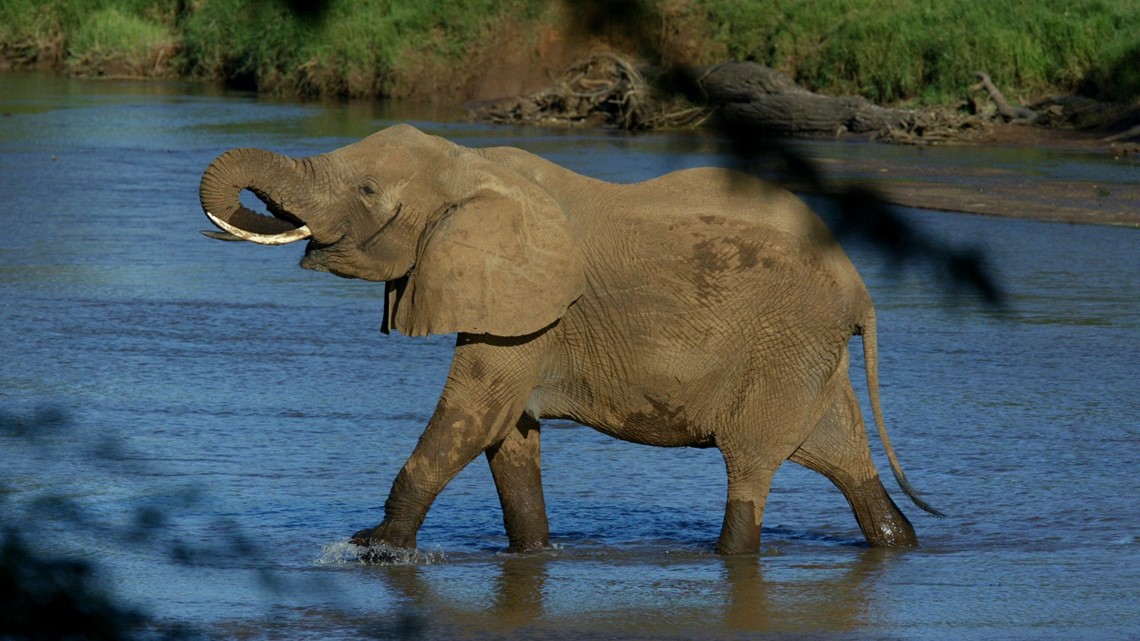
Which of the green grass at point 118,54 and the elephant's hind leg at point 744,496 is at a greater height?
the elephant's hind leg at point 744,496

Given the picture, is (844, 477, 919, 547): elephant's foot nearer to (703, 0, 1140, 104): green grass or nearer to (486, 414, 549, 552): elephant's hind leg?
(486, 414, 549, 552): elephant's hind leg

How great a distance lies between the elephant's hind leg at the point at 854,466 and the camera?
6.27m

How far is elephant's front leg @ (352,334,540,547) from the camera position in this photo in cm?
590

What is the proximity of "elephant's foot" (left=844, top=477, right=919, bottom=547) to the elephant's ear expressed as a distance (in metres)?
1.24

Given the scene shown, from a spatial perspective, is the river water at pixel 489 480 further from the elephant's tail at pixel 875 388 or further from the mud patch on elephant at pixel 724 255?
the mud patch on elephant at pixel 724 255

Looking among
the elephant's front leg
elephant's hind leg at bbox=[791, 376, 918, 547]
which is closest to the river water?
elephant's hind leg at bbox=[791, 376, 918, 547]

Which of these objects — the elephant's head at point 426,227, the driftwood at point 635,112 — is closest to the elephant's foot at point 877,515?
the elephant's head at point 426,227

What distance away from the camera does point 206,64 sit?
129ft

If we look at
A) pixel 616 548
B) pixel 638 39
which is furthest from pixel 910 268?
pixel 616 548

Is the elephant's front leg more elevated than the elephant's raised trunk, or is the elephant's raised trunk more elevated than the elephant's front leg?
the elephant's raised trunk

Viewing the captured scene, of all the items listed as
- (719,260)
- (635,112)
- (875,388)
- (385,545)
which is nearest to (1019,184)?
(635,112)

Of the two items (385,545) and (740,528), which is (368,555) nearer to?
(385,545)

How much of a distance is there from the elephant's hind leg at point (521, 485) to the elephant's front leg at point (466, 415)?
0.29m

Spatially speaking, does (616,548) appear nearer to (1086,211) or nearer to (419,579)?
(419,579)
